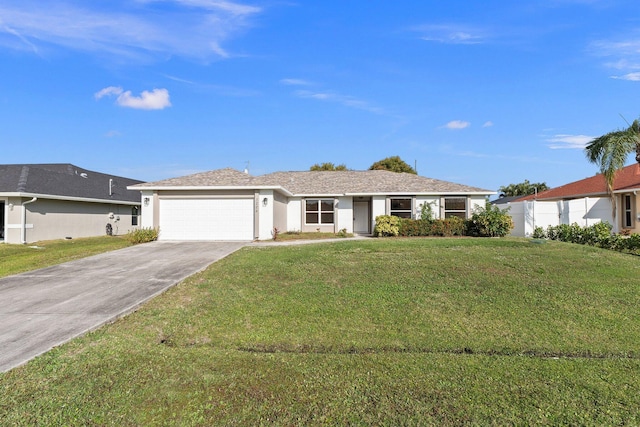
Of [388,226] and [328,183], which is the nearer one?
[388,226]

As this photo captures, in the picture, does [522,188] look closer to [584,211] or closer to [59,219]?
[584,211]

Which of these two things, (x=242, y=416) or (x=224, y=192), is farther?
(x=224, y=192)

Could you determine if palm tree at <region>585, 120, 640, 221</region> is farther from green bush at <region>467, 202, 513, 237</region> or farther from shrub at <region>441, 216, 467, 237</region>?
shrub at <region>441, 216, 467, 237</region>

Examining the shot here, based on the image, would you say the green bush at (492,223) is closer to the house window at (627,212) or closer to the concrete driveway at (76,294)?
the house window at (627,212)

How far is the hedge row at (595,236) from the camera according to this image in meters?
12.7

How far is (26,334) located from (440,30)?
13.9m

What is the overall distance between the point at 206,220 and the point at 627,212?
21.3 m

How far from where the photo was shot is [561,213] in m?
18.1

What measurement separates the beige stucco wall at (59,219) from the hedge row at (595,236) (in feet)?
79.0

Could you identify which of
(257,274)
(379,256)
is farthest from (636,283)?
(257,274)

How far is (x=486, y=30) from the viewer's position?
12734 mm

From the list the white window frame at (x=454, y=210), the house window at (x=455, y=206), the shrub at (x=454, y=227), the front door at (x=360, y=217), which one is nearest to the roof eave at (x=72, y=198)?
the front door at (x=360, y=217)

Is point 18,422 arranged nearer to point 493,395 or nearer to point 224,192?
point 493,395

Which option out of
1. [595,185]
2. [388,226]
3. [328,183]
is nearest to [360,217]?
[328,183]
